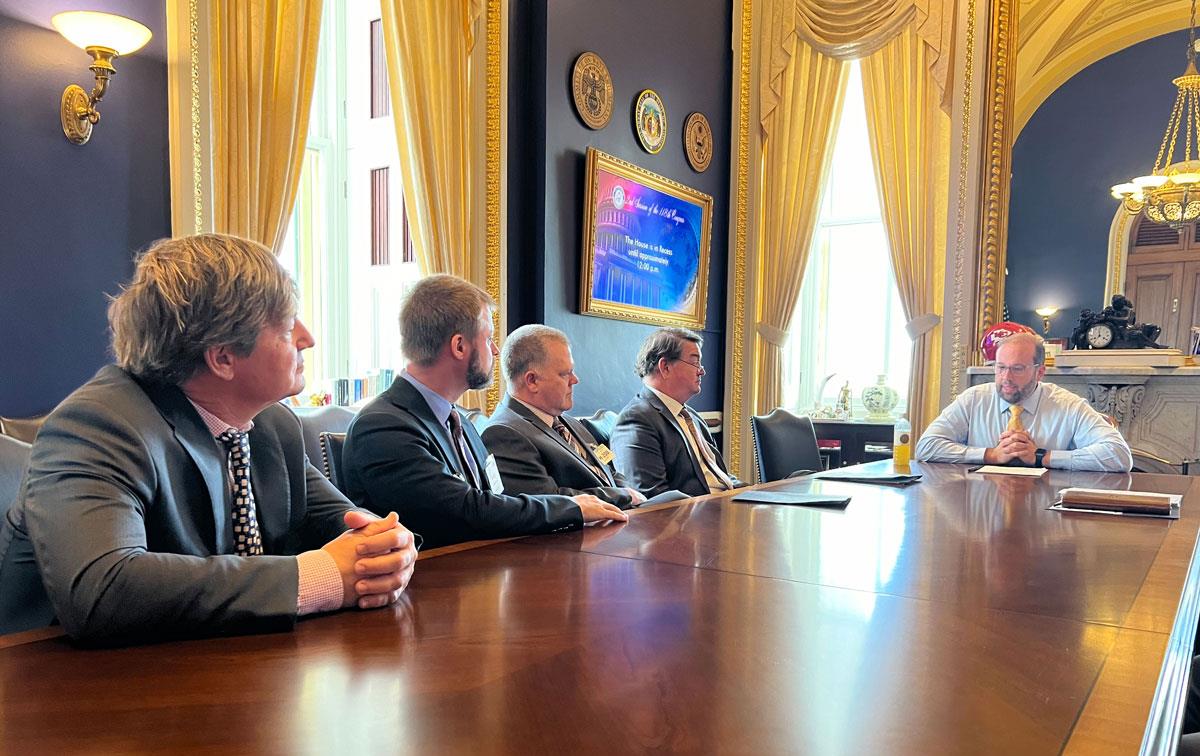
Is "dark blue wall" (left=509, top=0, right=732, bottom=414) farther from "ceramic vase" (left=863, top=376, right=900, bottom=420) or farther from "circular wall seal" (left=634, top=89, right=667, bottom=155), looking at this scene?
"ceramic vase" (left=863, top=376, right=900, bottom=420)

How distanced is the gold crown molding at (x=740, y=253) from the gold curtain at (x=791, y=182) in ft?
0.41

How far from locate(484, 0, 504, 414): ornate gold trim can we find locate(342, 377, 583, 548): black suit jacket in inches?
92.4

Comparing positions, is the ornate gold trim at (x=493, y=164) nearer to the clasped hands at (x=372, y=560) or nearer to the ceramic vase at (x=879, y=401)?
the ceramic vase at (x=879, y=401)

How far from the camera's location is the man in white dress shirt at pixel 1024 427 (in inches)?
125

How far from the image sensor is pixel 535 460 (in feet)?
7.80

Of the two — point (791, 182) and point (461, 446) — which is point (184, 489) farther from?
point (791, 182)

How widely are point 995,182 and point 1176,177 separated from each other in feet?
4.99

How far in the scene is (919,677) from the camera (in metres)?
0.87

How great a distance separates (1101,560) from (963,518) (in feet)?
1.50

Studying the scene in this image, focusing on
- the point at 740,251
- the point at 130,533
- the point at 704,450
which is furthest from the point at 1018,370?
the point at 130,533

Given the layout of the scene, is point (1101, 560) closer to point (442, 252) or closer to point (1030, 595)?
point (1030, 595)

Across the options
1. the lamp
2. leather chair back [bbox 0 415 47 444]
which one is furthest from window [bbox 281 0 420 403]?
leather chair back [bbox 0 415 47 444]

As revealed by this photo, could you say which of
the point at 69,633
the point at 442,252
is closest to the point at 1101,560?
the point at 69,633

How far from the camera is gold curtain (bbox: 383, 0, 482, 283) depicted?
3934 millimetres
